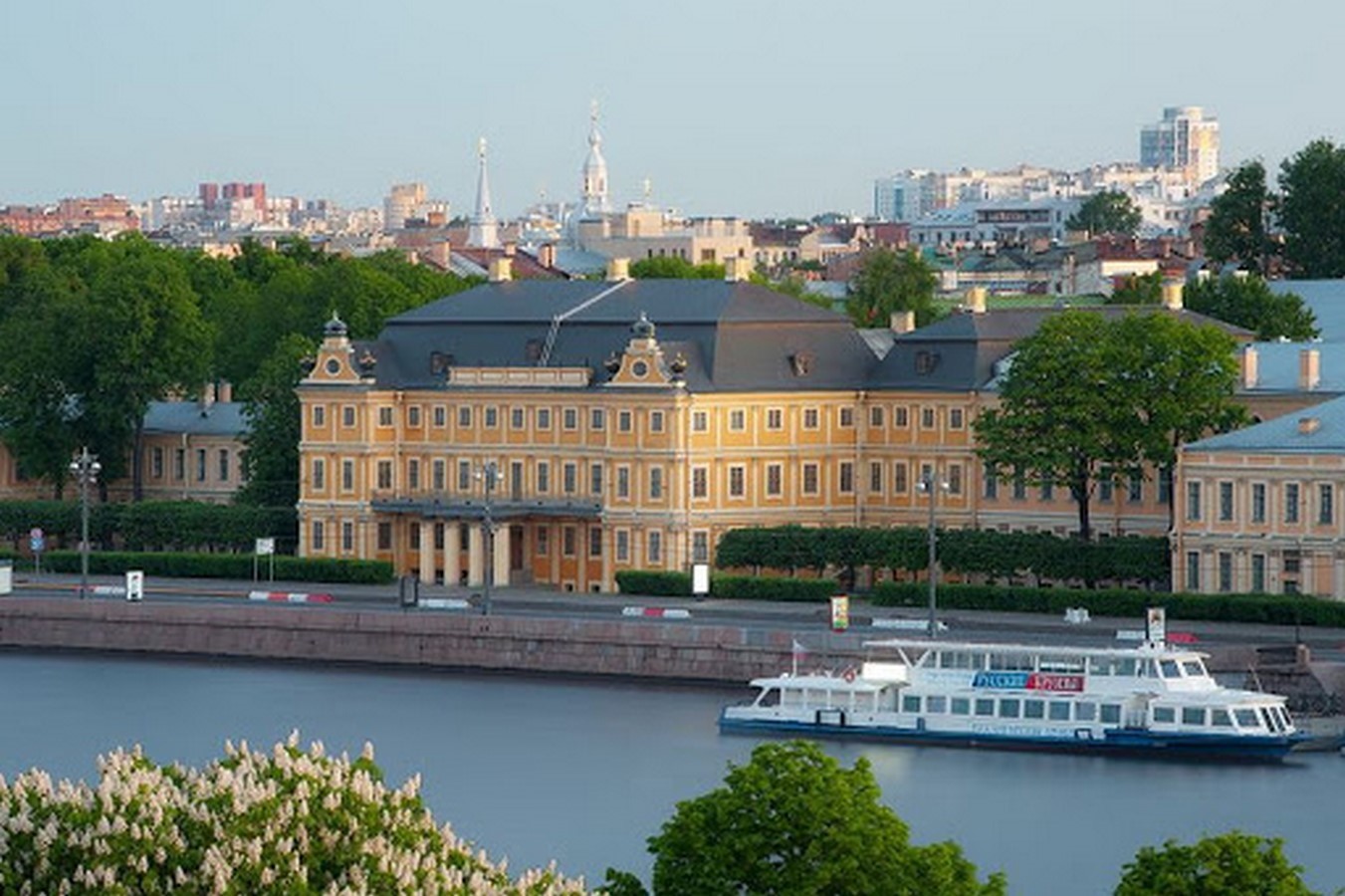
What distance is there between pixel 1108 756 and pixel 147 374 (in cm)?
4171

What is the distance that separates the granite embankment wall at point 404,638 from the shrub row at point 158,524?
955 centimetres

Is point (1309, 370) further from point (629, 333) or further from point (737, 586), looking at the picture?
point (629, 333)

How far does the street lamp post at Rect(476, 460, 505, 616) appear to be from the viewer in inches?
3853

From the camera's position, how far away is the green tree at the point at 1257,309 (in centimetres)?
11881

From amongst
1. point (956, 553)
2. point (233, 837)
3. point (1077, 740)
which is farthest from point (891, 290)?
point (233, 837)

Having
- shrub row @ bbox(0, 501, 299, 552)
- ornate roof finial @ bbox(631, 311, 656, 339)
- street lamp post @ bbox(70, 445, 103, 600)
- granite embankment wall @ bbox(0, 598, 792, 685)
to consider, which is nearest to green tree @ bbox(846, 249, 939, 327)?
shrub row @ bbox(0, 501, 299, 552)

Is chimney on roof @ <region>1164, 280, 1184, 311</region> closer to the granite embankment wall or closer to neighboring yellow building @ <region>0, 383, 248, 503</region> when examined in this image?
neighboring yellow building @ <region>0, 383, 248, 503</region>

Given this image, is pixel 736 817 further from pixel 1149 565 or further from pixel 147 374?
pixel 147 374

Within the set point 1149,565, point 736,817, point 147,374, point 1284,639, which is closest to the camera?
point 736,817

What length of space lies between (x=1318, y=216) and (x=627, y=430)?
51.7 meters

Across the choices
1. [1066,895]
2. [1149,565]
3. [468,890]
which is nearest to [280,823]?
[468,890]

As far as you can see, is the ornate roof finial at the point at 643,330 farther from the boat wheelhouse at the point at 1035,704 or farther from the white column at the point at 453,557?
the boat wheelhouse at the point at 1035,704

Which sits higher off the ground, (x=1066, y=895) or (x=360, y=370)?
(x=360, y=370)

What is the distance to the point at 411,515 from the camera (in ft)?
355
